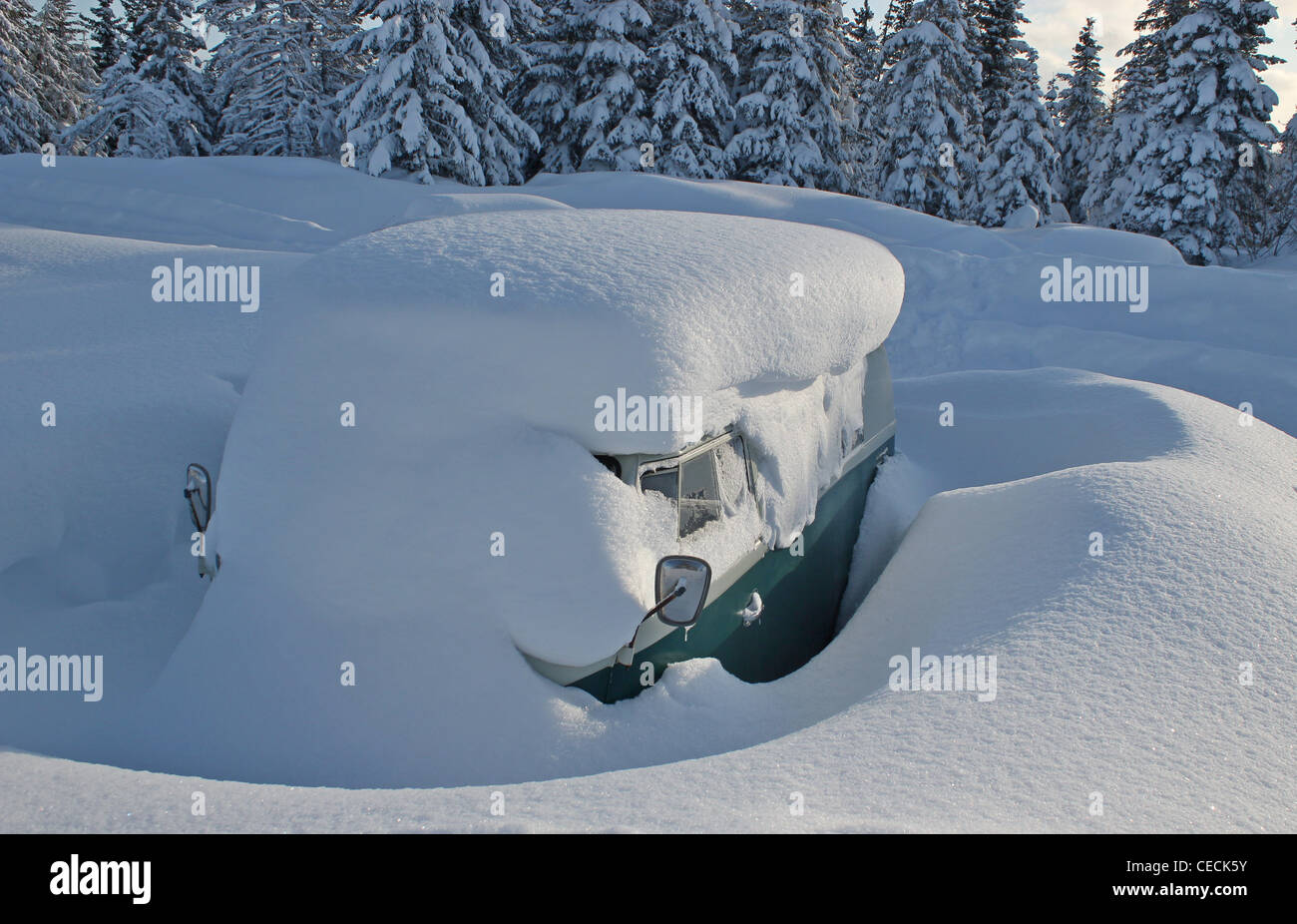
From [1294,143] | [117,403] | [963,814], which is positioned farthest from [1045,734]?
[1294,143]

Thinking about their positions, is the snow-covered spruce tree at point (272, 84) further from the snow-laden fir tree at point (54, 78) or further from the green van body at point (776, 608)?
the green van body at point (776, 608)

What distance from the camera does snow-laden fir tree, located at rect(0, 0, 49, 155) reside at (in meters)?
26.8

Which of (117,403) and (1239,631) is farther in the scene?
(117,403)

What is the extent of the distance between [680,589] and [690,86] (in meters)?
22.6

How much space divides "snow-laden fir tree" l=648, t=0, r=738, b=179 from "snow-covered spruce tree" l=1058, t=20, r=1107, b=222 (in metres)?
17.3

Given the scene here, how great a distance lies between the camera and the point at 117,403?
479 centimetres

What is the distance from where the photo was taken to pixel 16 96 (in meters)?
26.9

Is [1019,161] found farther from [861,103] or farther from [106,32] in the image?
[106,32]

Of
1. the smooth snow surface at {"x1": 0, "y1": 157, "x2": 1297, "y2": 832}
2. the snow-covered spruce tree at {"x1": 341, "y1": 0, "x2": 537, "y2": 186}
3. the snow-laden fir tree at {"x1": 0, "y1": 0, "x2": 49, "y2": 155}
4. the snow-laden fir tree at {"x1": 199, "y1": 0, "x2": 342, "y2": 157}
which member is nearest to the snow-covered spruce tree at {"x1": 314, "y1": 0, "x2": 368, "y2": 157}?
the snow-laden fir tree at {"x1": 199, "y1": 0, "x2": 342, "y2": 157}

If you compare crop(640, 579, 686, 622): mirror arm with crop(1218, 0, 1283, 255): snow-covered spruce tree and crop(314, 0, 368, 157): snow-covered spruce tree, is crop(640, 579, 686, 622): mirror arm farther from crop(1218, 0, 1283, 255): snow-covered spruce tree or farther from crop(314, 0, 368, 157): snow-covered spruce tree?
crop(314, 0, 368, 157): snow-covered spruce tree

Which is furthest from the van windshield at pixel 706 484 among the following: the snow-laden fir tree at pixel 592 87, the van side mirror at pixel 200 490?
the snow-laden fir tree at pixel 592 87

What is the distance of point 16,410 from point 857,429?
15.3 feet

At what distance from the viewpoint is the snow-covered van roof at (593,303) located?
2.78m

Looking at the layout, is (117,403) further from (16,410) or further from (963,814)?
(963,814)
